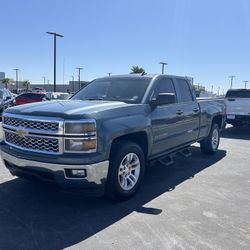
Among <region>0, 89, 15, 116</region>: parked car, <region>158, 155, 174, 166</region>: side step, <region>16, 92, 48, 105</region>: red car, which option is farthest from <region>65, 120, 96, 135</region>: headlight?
<region>16, 92, 48, 105</region>: red car

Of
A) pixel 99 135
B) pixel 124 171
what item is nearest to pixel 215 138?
pixel 124 171

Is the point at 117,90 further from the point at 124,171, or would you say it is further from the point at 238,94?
the point at 238,94

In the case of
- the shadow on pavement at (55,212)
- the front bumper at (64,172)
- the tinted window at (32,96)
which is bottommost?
the shadow on pavement at (55,212)

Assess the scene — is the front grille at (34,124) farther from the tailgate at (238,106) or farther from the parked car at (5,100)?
the parked car at (5,100)

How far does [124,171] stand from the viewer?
471cm

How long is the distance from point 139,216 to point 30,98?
14687 mm

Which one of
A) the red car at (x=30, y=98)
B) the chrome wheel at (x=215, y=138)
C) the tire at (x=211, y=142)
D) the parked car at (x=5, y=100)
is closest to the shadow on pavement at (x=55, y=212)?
the tire at (x=211, y=142)

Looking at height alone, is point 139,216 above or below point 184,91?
below

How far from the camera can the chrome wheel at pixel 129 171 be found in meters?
4.67

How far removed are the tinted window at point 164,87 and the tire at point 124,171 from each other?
1.20 metres

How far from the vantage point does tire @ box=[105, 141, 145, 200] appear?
4.42 metres

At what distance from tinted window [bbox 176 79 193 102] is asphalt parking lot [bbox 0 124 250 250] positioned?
1622 mm

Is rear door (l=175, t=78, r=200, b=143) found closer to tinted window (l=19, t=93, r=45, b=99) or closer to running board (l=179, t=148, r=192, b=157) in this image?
running board (l=179, t=148, r=192, b=157)

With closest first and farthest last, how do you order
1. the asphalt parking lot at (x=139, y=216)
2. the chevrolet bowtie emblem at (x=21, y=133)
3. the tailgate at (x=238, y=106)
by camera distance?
the asphalt parking lot at (x=139, y=216) < the chevrolet bowtie emblem at (x=21, y=133) < the tailgate at (x=238, y=106)
